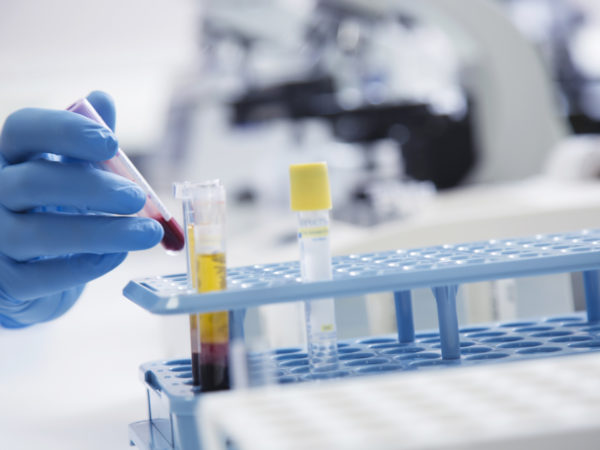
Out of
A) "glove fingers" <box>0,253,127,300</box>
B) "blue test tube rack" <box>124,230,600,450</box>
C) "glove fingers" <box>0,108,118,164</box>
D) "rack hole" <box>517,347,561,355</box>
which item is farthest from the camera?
"glove fingers" <box>0,253,127,300</box>

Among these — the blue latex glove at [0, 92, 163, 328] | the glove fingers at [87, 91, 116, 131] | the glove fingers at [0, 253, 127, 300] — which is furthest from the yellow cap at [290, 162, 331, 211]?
the glove fingers at [87, 91, 116, 131]

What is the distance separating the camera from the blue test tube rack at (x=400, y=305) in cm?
73

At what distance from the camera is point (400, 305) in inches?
38.5

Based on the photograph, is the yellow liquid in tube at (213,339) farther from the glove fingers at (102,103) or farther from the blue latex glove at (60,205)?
the glove fingers at (102,103)

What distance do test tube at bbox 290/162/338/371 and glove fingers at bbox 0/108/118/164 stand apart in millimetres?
308

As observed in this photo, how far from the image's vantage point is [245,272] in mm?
919

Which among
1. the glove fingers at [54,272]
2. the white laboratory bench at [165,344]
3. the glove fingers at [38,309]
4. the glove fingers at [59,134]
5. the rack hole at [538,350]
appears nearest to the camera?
the rack hole at [538,350]

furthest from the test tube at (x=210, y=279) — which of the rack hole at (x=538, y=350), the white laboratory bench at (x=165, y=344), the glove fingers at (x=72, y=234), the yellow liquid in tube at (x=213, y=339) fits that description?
the white laboratory bench at (x=165, y=344)

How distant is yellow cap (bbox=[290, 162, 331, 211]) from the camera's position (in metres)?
0.80

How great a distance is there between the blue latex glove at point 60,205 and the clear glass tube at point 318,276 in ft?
0.84

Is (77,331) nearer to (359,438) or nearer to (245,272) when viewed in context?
(245,272)

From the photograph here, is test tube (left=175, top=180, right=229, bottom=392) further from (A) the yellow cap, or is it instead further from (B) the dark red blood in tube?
(B) the dark red blood in tube

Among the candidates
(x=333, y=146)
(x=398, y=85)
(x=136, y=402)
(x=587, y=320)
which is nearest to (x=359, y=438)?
(x=587, y=320)

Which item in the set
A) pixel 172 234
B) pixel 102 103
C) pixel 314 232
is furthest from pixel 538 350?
pixel 102 103
